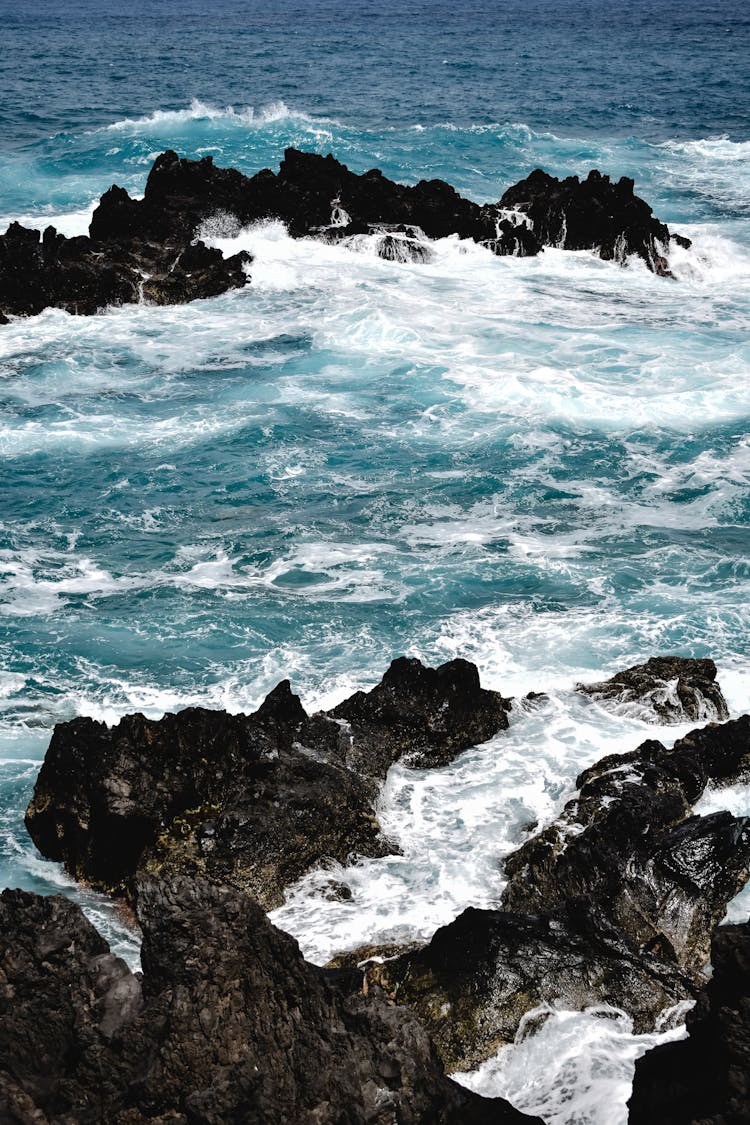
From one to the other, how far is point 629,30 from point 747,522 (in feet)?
300

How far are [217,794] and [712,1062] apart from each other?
614cm

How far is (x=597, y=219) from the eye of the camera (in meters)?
35.5

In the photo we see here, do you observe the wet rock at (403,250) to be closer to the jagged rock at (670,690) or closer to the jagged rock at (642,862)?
the jagged rock at (670,690)

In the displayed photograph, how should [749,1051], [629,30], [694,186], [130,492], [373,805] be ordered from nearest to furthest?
[749,1051]
[373,805]
[130,492]
[694,186]
[629,30]

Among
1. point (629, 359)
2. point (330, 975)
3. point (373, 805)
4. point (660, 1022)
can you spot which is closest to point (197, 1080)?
point (330, 975)

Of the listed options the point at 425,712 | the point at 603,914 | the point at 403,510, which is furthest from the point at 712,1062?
the point at 403,510

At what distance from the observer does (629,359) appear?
27078 mm

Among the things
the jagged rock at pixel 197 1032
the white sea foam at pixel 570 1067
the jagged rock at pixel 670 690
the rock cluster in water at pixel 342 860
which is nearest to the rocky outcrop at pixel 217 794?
the rock cluster in water at pixel 342 860

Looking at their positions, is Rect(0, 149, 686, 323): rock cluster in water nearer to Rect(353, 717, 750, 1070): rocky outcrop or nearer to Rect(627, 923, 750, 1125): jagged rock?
Rect(353, 717, 750, 1070): rocky outcrop

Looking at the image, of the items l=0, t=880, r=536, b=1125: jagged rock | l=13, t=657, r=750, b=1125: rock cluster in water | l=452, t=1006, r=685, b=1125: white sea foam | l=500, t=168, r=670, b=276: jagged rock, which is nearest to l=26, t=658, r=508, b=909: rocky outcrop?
l=13, t=657, r=750, b=1125: rock cluster in water

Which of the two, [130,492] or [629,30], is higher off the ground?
[629,30]

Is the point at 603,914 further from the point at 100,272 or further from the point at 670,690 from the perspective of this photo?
the point at 100,272

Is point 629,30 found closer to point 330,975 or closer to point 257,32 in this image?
point 257,32

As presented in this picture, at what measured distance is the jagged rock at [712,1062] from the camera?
258 inches
